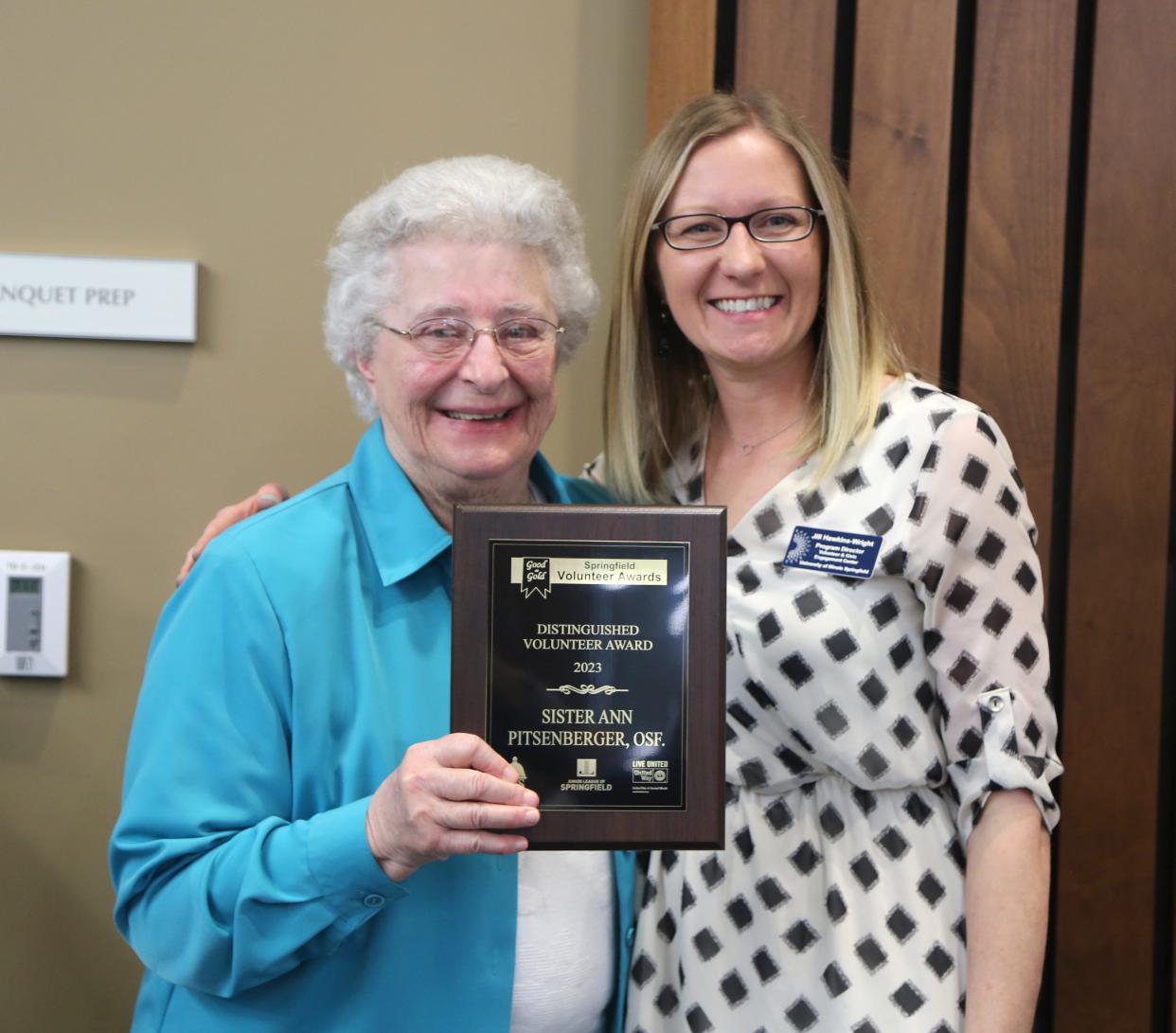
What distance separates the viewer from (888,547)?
4.70 feet

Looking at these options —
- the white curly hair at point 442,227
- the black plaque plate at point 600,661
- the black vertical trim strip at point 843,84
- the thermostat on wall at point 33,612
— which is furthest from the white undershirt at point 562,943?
the black vertical trim strip at point 843,84

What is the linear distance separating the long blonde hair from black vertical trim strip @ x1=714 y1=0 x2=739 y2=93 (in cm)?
40

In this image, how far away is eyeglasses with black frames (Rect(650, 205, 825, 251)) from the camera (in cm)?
156

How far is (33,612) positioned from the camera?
190cm

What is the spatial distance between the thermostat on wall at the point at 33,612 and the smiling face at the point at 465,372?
2.59 feet

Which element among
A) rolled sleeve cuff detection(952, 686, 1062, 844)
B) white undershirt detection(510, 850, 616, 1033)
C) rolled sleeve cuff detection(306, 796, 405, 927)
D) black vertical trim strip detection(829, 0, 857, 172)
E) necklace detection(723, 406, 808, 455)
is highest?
black vertical trim strip detection(829, 0, 857, 172)

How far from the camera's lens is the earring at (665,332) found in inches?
69.4

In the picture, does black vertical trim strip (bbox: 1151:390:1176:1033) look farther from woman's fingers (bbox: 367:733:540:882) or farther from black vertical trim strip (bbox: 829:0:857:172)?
woman's fingers (bbox: 367:733:540:882)

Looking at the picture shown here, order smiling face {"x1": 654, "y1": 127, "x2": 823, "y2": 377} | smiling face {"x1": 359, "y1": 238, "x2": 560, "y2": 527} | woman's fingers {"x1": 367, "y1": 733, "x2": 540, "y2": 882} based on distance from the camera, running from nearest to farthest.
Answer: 1. woman's fingers {"x1": 367, "y1": 733, "x2": 540, "y2": 882}
2. smiling face {"x1": 359, "y1": 238, "x2": 560, "y2": 527}
3. smiling face {"x1": 654, "y1": 127, "x2": 823, "y2": 377}

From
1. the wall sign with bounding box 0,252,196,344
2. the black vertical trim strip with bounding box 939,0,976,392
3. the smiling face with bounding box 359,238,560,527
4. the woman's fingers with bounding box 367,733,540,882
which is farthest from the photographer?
the black vertical trim strip with bounding box 939,0,976,392

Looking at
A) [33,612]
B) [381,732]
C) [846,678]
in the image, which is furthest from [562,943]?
[33,612]

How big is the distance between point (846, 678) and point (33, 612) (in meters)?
1.29

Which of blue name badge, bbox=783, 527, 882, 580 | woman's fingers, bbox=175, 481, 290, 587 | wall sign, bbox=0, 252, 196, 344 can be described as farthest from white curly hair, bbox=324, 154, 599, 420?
wall sign, bbox=0, 252, 196, 344

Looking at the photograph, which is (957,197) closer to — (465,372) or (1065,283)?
(1065,283)
